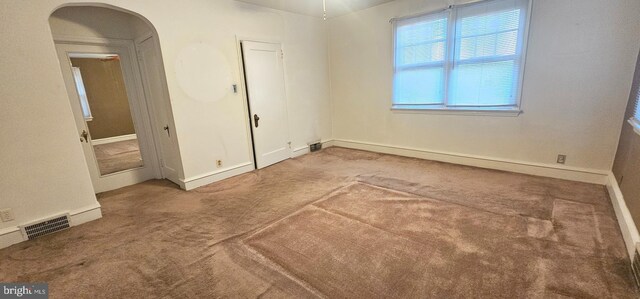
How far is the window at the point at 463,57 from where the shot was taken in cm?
349

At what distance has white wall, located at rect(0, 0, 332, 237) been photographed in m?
2.42

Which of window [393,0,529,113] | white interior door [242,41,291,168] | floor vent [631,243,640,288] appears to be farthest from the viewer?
white interior door [242,41,291,168]

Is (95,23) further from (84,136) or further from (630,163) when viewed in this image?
(630,163)

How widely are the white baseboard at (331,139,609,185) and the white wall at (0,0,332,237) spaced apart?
1470 mm

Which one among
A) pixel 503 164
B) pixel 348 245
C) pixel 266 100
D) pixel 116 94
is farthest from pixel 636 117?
pixel 116 94

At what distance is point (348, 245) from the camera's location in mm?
2238

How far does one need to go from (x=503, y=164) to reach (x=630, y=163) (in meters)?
1.44

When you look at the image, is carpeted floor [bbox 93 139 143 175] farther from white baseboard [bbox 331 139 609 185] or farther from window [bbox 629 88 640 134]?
window [bbox 629 88 640 134]

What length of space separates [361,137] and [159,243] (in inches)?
156

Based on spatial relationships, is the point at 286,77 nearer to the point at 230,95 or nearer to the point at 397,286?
the point at 230,95

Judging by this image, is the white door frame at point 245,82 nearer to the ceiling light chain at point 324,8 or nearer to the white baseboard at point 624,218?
the ceiling light chain at point 324,8

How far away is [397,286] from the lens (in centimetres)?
177

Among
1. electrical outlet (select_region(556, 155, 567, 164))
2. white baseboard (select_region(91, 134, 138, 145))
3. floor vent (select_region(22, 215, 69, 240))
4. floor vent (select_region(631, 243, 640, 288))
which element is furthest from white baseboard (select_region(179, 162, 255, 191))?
electrical outlet (select_region(556, 155, 567, 164))

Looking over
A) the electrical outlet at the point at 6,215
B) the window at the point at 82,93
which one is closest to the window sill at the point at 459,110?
the window at the point at 82,93
